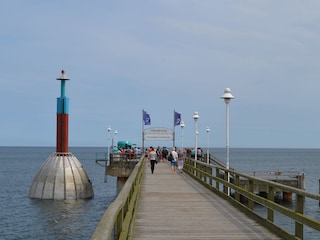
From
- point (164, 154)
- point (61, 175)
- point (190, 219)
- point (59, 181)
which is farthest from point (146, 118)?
point (190, 219)

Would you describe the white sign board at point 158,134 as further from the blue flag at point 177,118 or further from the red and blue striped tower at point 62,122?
the red and blue striped tower at point 62,122

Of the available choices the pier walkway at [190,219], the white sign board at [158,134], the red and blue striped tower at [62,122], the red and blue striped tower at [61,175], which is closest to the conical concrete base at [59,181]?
the red and blue striped tower at [61,175]

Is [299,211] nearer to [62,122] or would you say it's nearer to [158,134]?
[62,122]

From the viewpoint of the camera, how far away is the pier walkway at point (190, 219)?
9773 mm

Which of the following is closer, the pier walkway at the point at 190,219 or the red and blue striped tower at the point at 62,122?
the pier walkway at the point at 190,219

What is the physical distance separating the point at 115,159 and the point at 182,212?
31.2 metres

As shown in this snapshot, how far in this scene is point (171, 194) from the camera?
17125 mm

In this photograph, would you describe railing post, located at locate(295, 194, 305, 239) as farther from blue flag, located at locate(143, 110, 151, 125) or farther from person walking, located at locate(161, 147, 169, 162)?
blue flag, located at locate(143, 110, 151, 125)

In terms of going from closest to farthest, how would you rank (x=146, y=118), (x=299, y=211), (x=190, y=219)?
(x=299, y=211) < (x=190, y=219) < (x=146, y=118)

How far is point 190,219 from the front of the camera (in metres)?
11.6

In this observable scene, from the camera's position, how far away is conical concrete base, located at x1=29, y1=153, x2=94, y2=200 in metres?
41.7

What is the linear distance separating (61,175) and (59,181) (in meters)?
0.51

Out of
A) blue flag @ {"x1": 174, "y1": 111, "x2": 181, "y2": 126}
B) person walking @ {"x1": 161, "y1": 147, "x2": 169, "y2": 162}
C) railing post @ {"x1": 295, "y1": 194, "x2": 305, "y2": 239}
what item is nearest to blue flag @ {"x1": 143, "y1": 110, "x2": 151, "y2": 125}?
person walking @ {"x1": 161, "y1": 147, "x2": 169, "y2": 162}

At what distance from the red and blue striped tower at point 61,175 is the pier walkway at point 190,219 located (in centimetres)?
2599
